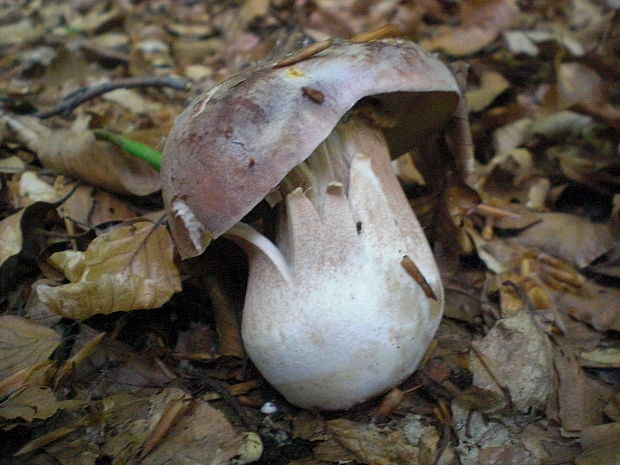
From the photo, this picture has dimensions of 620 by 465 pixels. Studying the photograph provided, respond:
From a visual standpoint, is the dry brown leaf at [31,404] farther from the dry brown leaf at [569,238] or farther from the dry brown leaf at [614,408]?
the dry brown leaf at [569,238]

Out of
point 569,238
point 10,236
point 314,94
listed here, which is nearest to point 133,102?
point 10,236

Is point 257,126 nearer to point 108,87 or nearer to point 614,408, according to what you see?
point 614,408

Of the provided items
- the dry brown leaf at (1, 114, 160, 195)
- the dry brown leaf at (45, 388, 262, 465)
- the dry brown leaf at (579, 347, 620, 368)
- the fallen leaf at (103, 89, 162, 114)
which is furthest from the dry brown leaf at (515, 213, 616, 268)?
the fallen leaf at (103, 89, 162, 114)

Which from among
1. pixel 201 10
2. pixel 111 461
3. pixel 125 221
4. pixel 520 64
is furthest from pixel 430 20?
pixel 111 461

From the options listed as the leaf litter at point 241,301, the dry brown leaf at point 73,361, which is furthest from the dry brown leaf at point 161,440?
the dry brown leaf at point 73,361

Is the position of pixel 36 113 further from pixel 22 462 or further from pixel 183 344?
pixel 22 462
